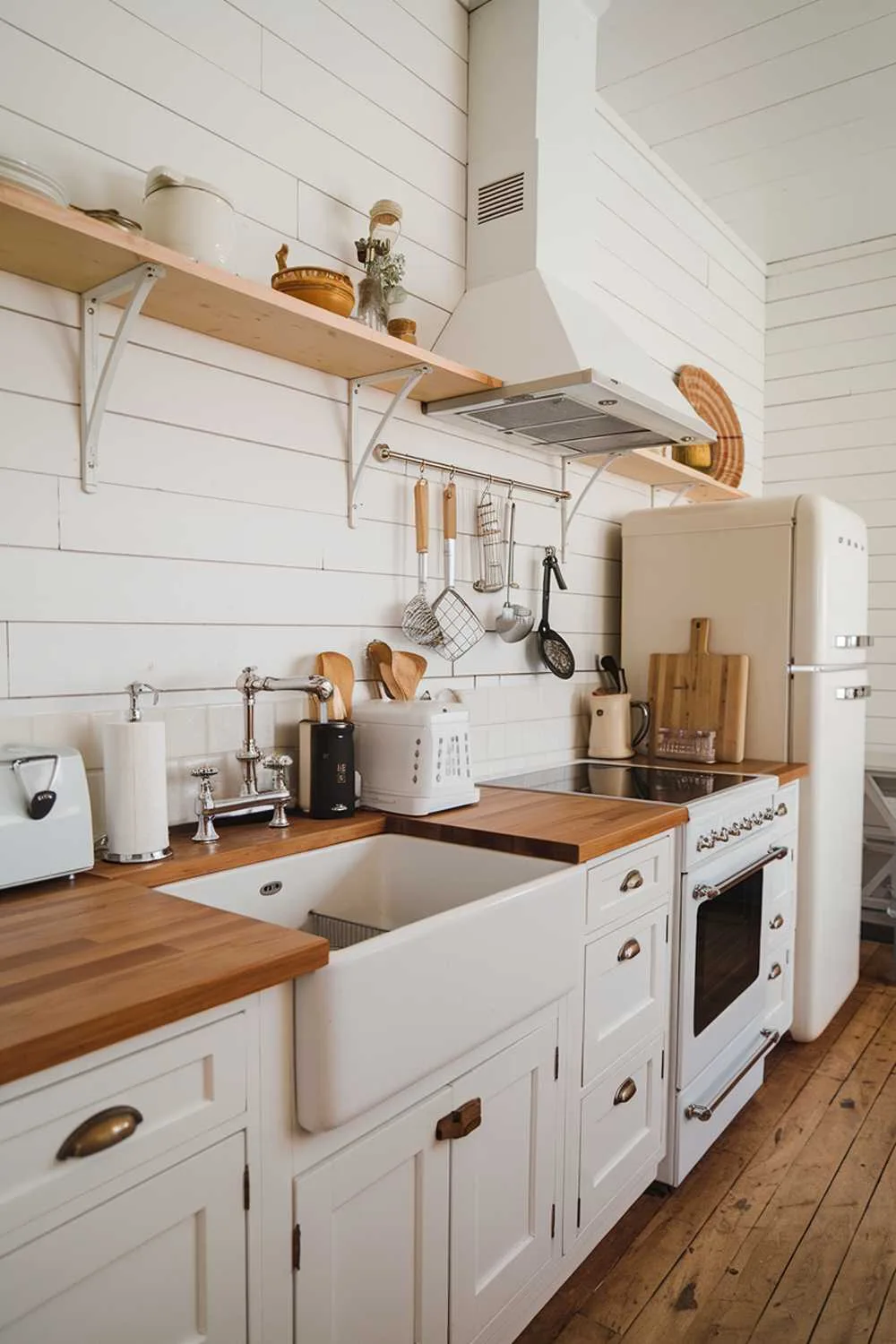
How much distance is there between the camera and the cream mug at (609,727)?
2.91m

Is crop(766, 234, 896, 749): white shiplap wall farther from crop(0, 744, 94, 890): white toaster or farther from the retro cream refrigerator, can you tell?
crop(0, 744, 94, 890): white toaster

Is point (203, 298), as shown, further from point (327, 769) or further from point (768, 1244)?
point (768, 1244)

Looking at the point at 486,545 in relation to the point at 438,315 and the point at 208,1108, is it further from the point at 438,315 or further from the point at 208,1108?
the point at 208,1108

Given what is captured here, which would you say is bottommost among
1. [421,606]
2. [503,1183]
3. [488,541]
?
[503,1183]

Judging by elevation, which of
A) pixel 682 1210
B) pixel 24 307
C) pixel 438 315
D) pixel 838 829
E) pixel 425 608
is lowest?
pixel 682 1210

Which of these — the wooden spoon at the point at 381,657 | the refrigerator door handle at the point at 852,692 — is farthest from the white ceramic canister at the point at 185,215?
the refrigerator door handle at the point at 852,692

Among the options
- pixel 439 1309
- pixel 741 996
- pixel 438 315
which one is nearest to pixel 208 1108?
pixel 439 1309

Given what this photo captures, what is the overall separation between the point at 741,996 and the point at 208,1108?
69.8 inches

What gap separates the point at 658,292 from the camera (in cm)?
340

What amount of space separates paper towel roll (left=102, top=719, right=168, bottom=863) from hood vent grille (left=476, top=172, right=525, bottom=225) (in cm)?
168

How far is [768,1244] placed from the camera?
191 cm

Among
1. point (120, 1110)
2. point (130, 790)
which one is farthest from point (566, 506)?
point (120, 1110)

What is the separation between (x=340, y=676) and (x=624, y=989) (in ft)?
2.89

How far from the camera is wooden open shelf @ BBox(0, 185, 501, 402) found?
51.0 inches
